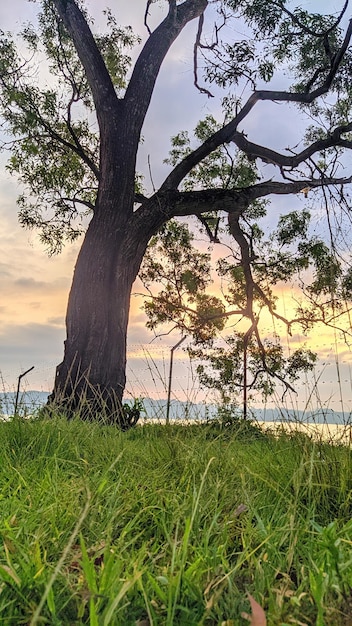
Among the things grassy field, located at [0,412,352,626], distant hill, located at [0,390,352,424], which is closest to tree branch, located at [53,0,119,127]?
distant hill, located at [0,390,352,424]

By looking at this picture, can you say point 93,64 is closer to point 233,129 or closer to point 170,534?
point 233,129

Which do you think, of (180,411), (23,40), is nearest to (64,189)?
(23,40)

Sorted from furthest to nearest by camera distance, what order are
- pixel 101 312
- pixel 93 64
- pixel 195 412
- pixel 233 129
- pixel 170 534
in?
pixel 233 129
pixel 93 64
pixel 101 312
pixel 195 412
pixel 170 534

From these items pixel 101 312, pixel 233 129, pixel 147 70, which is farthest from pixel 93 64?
pixel 101 312

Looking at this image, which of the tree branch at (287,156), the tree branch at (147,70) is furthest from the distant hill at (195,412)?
the tree branch at (287,156)

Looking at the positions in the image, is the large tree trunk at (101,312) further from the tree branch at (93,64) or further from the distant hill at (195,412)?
the distant hill at (195,412)

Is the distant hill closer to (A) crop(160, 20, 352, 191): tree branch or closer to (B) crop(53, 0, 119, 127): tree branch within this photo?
(A) crop(160, 20, 352, 191): tree branch

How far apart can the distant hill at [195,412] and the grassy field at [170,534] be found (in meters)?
0.16

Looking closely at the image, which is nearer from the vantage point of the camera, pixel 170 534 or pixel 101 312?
pixel 170 534

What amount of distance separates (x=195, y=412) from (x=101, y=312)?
302cm

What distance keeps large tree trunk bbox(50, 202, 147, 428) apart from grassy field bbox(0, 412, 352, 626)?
8.47 feet

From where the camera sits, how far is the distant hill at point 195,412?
3143mm

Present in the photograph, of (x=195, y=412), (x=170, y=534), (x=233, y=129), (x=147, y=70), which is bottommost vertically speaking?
(x=170, y=534)

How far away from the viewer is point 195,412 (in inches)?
153
